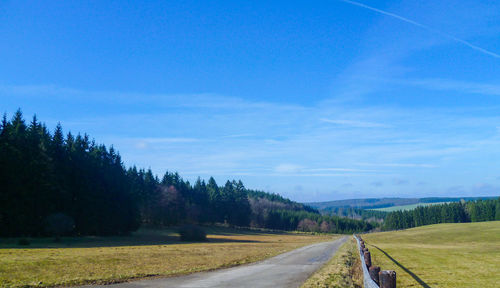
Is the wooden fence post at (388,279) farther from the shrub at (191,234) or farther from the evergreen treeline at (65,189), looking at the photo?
the shrub at (191,234)

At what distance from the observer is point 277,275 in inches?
670

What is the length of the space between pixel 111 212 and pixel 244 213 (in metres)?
77.3

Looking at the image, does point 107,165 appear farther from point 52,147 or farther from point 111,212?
point 52,147

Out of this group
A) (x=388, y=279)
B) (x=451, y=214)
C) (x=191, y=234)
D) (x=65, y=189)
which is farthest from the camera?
(x=451, y=214)

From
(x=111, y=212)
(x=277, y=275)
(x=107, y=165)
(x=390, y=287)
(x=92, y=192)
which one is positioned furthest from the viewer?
(x=107, y=165)

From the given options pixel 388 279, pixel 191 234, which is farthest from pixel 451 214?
pixel 388 279

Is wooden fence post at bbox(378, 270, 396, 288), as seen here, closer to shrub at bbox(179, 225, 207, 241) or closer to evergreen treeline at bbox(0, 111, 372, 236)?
evergreen treeline at bbox(0, 111, 372, 236)

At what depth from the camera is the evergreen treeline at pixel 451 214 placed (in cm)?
14981

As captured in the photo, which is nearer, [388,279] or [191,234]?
[388,279]

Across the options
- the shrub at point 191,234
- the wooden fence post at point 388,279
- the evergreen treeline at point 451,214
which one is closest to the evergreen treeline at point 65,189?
the shrub at point 191,234

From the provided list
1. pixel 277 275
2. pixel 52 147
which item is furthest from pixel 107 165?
pixel 277 275

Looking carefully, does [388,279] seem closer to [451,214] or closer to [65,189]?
[65,189]

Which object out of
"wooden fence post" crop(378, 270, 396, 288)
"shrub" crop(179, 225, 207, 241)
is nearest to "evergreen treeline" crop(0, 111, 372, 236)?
"shrub" crop(179, 225, 207, 241)

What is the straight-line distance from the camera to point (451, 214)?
521 feet
